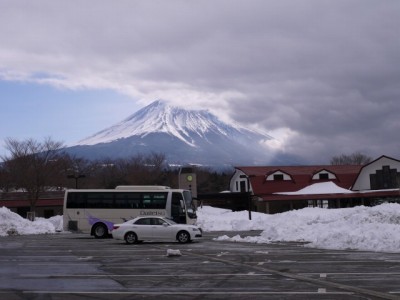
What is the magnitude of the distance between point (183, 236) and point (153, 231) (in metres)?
1.50

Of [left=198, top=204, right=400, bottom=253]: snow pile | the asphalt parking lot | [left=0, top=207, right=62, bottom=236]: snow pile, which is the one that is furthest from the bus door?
the asphalt parking lot

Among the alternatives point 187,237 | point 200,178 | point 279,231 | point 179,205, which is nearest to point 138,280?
point 187,237

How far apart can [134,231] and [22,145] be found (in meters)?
55.7

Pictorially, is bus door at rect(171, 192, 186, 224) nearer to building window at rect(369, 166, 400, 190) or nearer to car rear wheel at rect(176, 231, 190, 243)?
car rear wheel at rect(176, 231, 190, 243)

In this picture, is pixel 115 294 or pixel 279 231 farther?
pixel 279 231

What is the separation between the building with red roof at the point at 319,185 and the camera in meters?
71.8

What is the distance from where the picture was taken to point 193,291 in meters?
11.8

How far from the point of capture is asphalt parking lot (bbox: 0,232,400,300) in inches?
452

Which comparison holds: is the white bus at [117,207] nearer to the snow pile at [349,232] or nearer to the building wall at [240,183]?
the snow pile at [349,232]

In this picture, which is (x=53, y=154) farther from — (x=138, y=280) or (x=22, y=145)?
(x=138, y=280)

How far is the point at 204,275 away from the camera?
14.5 m

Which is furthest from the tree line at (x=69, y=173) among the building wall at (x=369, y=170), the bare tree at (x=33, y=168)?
the building wall at (x=369, y=170)

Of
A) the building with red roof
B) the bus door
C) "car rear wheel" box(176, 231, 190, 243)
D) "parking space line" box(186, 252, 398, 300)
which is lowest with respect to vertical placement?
"parking space line" box(186, 252, 398, 300)

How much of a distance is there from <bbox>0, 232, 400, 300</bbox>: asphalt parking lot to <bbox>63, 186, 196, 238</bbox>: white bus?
14530 millimetres
